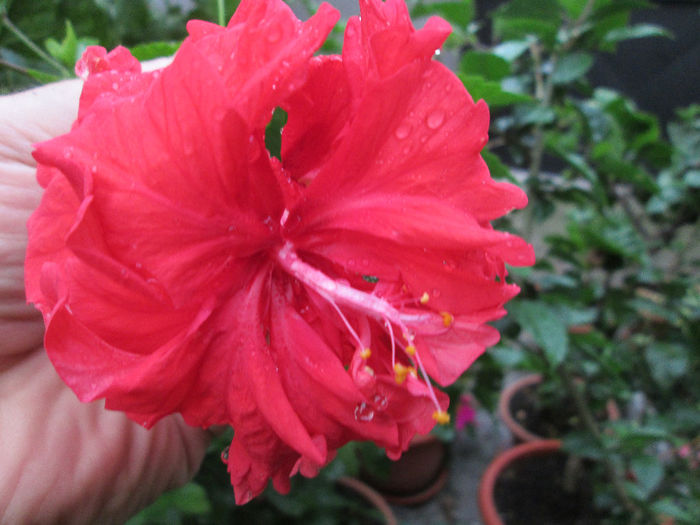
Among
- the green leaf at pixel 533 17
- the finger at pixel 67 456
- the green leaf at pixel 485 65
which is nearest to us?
the finger at pixel 67 456

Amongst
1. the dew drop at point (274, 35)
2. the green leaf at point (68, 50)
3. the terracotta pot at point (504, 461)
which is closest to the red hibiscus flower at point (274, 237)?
the dew drop at point (274, 35)

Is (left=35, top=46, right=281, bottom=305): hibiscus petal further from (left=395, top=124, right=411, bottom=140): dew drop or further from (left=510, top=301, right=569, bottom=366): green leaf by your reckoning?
(left=510, top=301, right=569, bottom=366): green leaf

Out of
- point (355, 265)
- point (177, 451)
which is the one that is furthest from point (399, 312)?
point (177, 451)

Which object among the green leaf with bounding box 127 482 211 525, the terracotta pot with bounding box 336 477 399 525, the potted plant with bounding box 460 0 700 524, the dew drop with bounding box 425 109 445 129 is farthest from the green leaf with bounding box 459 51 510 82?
the terracotta pot with bounding box 336 477 399 525

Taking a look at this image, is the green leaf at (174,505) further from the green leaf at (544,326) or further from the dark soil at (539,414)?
the dark soil at (539,414)

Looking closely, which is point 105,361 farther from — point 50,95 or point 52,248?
point 50,95

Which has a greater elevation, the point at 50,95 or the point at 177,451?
the point at 50,95

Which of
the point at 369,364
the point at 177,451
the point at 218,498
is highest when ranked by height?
the point at 369,364
